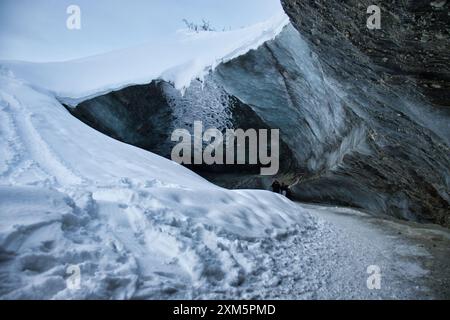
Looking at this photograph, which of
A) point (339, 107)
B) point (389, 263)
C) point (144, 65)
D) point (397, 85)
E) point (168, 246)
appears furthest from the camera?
point (144, 65)

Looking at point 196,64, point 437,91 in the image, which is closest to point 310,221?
point 437,91

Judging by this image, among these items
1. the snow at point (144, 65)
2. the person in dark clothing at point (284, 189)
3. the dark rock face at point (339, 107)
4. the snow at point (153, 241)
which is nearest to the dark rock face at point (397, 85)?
the dark rock face at point (339, 107)

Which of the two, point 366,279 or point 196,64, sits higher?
point 196,64

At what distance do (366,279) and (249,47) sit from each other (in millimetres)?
7550

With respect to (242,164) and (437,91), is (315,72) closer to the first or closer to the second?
(437,91)

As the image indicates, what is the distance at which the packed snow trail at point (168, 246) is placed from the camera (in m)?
2.08

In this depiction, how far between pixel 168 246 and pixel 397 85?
3748 millimetres

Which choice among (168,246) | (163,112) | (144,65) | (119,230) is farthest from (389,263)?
(144,65)

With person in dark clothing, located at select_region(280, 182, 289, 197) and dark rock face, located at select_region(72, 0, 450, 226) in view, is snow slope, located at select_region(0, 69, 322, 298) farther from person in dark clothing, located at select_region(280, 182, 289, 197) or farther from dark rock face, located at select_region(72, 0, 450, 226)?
person in dark clothing, located at select_region(280, 182, 289, 197)

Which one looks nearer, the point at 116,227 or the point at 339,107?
the point at 116,227

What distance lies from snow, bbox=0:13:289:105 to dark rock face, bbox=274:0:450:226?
424 cm

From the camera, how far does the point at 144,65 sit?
11.0 meters

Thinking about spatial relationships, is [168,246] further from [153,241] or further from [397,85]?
[397,85]
